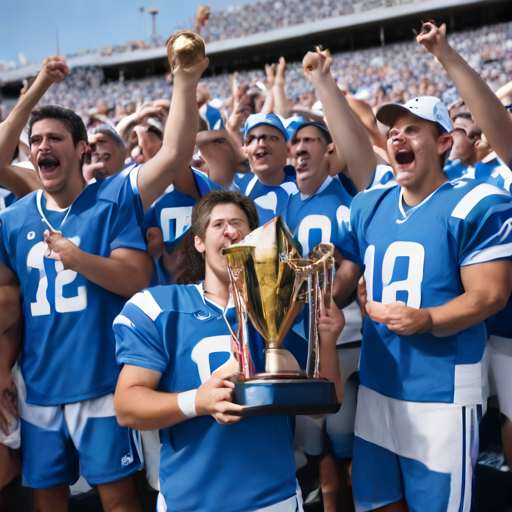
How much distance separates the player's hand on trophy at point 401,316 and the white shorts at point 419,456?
305 millimetres

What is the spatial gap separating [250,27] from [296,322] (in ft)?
74.7

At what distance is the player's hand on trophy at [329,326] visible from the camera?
62.4 inches

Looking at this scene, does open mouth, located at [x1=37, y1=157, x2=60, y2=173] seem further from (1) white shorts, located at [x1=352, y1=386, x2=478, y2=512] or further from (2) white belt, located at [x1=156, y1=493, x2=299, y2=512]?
(1) white shorts, located at [x1=352, y1=386, x2=478, y2=512]

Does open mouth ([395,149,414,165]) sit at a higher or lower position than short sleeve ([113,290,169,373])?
higher

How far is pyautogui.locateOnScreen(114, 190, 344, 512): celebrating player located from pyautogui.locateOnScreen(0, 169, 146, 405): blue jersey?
0.43 metres

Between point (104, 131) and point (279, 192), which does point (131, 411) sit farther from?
point (104, 131)

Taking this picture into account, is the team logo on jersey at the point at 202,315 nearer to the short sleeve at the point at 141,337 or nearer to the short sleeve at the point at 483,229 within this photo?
the short sleeve at the point at 141,337

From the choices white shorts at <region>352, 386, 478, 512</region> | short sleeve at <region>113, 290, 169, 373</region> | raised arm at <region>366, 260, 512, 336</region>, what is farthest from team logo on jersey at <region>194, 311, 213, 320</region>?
white shorts at <region>352, 386, 478, 512</region>

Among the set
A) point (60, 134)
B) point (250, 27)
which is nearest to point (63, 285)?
point (60, 134)

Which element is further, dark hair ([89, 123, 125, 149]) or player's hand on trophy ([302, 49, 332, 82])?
dark hair ([89, 123, 125, 149])

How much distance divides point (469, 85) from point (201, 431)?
140cm

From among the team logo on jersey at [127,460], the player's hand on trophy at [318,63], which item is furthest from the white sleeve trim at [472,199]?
the team logo on jersey at [127,460]

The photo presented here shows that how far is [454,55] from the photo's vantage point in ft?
6.42

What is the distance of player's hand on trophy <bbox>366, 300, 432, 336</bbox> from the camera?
63.9 inches
